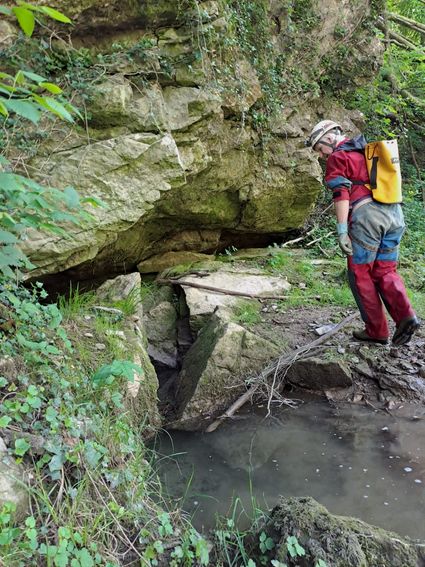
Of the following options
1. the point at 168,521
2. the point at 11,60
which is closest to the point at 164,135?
the point at 11,60

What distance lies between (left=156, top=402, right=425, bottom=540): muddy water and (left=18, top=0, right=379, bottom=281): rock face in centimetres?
227

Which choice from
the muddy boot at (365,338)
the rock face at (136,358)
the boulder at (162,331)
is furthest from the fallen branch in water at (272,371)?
the boulder at (162,331)

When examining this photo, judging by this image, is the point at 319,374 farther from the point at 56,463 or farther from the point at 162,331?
the point at 56,463

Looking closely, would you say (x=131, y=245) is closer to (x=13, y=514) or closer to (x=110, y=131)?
(x=110, y=131)

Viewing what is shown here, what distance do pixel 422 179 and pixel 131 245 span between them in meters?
7.81

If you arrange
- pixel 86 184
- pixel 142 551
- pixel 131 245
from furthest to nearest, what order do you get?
pixel 131 245 < pixel 86 184 < pixel 142 551

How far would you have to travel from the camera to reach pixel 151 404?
3.89m

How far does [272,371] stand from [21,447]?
2.56 m

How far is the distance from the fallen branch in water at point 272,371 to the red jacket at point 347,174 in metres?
1.39

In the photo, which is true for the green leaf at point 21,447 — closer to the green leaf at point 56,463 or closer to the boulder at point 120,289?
the green leaf at point 56,463

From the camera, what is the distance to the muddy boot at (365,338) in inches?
177

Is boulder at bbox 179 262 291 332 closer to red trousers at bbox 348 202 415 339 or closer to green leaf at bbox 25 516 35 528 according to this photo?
red trousers at bbox 348 202 415 339

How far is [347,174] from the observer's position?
431 cm

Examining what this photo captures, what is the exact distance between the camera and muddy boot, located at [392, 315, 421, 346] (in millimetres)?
4266
